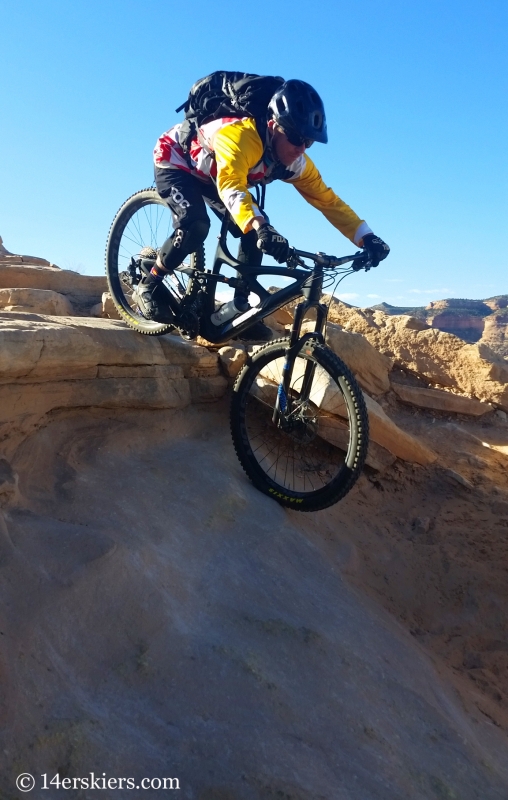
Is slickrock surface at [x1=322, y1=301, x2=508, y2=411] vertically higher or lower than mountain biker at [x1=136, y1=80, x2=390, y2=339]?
lower

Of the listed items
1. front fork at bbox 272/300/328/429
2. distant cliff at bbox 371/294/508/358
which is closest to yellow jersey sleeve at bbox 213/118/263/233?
front fork at bbox 272/300/328/429

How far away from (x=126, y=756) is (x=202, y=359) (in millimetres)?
2934

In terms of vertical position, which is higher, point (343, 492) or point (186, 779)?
point (343, 492)

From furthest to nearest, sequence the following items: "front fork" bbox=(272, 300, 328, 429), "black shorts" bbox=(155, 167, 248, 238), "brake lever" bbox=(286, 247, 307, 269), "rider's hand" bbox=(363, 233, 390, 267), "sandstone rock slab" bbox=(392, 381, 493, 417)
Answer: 1. "sandstone rock slab" bbox=(392, 381, 493, 417)
2. "black shorts" bbox=(155, 167, 248, 238)
3. "rider's hand" bbox=(363, 233, 390, 267)
4. "front fork" bbox=(272, 300, 328, 429)
5. "brake lever" bbox=(286, 247, 307, 269)

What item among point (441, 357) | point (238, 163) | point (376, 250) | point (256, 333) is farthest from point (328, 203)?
point (441, 357)

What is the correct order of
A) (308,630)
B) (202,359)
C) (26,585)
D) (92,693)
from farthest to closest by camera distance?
(202,359)
(308,630)
(26,585)
(92,693)

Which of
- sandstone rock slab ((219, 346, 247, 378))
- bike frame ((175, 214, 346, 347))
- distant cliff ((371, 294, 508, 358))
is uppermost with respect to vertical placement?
distant cliff ((371, 294, 508, 358))

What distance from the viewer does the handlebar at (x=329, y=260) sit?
3494mm

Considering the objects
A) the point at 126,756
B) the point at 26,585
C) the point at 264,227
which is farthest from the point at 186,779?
the point at 264,227

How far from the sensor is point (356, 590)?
3.46m

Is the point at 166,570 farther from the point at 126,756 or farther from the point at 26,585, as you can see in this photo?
the point at 126,756

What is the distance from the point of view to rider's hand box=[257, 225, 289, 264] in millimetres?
3303

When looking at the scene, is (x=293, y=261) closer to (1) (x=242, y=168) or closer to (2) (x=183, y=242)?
(1) (x=242, y=168)

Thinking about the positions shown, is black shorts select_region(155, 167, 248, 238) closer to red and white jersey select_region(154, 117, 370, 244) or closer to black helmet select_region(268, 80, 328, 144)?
red and white jersey select_region(154, 117, 370, 244)
